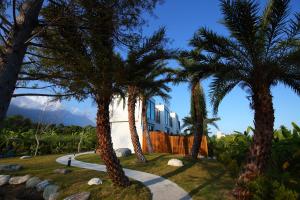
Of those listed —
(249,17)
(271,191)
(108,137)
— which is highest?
(249,17)

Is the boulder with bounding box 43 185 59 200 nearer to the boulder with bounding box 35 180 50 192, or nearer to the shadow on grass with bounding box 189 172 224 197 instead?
the boulder with bounding box 35 180 50 192

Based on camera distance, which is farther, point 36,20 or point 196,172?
point 196,172

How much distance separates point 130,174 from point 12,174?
7422 millimetres

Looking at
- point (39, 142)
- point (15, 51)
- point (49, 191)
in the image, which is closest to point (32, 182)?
point (49, 191)

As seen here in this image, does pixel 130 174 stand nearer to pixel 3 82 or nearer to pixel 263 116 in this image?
pixel 263 116

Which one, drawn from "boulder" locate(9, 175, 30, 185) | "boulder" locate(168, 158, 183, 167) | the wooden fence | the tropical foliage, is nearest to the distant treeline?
the wooden fence

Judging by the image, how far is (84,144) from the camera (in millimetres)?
35875

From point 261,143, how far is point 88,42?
24.3 ft

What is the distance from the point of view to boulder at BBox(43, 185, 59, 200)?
1262 centimetres

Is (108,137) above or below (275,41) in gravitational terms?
below

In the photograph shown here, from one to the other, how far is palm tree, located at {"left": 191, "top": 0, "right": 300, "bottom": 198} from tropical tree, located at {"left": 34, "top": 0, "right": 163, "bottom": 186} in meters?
3.80

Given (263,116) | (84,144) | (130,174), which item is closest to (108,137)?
(130,174)

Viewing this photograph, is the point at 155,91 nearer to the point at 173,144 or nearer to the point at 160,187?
the point at 173,144

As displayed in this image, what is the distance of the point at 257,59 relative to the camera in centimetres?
1053
